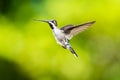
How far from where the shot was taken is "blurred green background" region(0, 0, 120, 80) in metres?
2.69

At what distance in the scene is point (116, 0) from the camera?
2.78 meters

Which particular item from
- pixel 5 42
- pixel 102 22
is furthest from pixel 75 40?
pixel 5 42

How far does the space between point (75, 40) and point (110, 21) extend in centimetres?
26

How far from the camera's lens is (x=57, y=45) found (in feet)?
8.64

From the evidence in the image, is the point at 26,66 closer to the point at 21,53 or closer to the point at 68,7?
the point at 21,53

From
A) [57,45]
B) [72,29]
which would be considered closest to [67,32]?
[72,29]

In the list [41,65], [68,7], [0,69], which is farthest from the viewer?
[0,69]

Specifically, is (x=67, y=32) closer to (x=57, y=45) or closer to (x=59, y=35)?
(x=59, y=35)

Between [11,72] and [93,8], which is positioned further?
[11,72]

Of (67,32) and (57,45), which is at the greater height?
(57,45)

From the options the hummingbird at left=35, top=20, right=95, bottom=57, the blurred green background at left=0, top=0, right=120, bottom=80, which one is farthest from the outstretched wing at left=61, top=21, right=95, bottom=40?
the blurred green background at left=0, top=0, right=120, bottom=80

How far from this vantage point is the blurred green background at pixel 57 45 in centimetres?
269

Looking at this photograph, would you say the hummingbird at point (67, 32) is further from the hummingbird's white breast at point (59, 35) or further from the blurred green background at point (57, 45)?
the blurred green background at point (57, 45)

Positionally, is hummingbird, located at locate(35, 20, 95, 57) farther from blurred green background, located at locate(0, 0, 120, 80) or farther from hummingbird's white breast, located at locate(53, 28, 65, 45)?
blurred green background, located at locate(0, 0, 120, 80)
